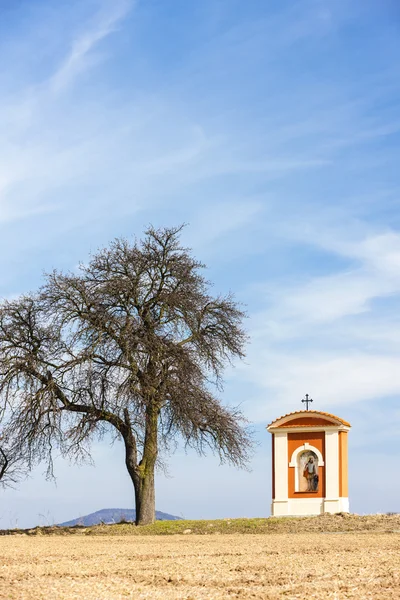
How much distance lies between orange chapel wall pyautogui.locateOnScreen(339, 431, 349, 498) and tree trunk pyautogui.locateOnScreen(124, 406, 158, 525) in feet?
19.9

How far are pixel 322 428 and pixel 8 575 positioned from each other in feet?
60.2

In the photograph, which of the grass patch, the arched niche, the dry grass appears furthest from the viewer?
the arched niche

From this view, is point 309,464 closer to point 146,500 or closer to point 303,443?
point 303,443

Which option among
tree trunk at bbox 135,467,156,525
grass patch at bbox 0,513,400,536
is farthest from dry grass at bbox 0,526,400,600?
tree trunk at bbox 135,467,156,525

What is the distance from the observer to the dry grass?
10.6 meters

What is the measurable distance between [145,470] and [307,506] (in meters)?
5.59

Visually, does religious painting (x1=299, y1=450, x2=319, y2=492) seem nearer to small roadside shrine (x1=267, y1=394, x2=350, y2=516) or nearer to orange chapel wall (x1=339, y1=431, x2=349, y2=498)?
small roadside shrine (x1=267, y1=394, x2=350, y2=516)

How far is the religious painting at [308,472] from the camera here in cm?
2991

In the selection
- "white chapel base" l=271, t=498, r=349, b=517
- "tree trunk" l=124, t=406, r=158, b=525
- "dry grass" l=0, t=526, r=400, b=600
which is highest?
"tree trunk" l=124, t=406, r=158, b=525

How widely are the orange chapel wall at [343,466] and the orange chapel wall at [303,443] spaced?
1.84 ft

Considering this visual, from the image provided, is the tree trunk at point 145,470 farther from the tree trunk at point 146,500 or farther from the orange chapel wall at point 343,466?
the orange chapel wall at point 343,466

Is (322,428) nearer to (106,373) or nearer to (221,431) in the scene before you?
(221,431)

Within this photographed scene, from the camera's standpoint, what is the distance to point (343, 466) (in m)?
29.6

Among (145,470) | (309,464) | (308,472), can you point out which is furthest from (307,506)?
(145,470)
